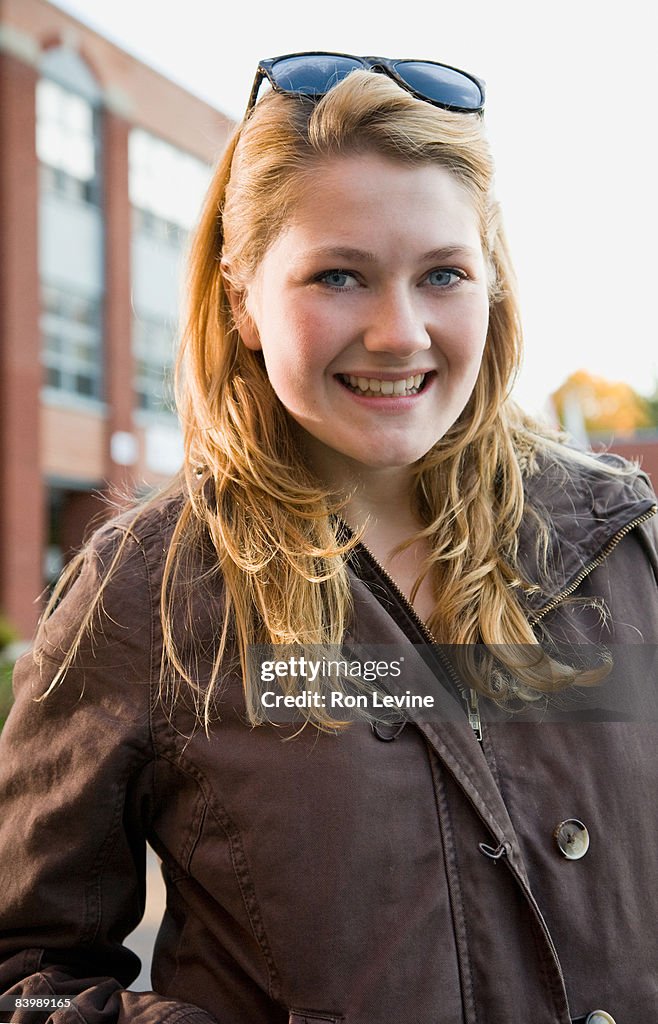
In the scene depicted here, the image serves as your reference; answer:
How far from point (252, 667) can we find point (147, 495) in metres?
0.45

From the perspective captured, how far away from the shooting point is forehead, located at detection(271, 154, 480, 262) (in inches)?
61.4

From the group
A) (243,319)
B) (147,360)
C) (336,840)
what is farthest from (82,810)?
(147,360)

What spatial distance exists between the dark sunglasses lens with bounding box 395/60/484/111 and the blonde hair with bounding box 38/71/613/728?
3cm

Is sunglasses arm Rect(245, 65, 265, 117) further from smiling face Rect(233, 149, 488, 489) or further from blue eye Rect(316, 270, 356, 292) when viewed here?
blue eye Rect(316, 270, 356, 292)

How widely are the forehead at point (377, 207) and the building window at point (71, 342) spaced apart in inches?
646

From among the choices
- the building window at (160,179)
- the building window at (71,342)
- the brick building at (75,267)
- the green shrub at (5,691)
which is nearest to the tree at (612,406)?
the building window at (160,179)

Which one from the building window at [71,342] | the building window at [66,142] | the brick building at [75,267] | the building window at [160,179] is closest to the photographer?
the brick building at [75,267]

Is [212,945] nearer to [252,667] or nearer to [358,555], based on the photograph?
[252,667]

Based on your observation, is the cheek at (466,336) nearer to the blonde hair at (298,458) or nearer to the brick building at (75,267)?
the blonde hair at (298,458)

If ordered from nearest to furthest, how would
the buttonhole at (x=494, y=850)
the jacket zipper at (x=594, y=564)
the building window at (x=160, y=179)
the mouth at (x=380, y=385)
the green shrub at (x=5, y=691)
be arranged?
the buttonhole at (x=494, y=850) < the mouth at (x=380, y=385) < the jacket zipper at (x=594, y=564) < the green shrub at (x=5, y=691) < the building window at (x=160, y=179)

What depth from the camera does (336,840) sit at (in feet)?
5.07

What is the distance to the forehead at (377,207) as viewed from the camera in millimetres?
1560

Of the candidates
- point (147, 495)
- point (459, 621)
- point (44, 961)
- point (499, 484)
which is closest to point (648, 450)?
point (499, 484)

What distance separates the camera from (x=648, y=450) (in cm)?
256
